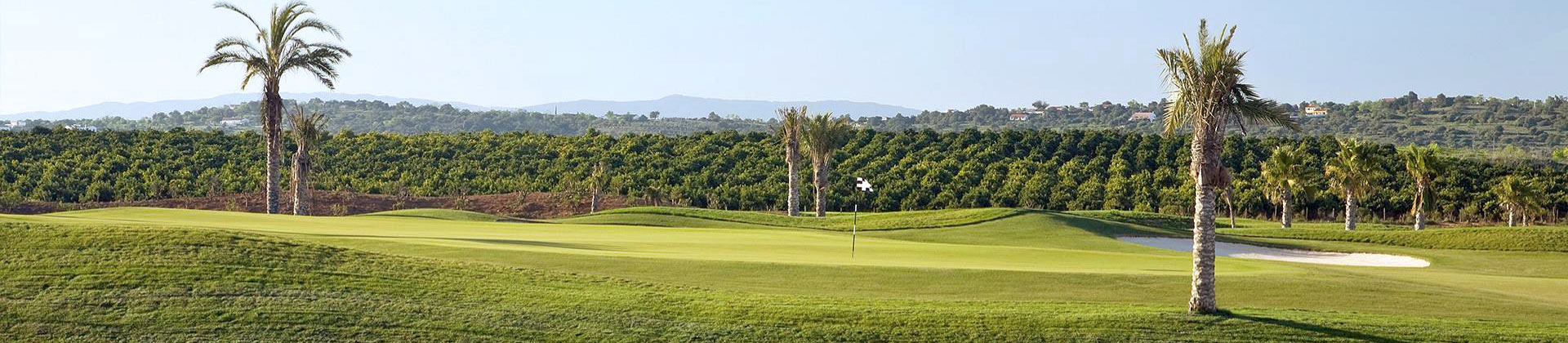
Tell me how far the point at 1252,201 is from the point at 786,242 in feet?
107

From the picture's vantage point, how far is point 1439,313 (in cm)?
1725

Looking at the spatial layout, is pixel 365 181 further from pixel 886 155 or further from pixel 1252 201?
pixel 1252 201

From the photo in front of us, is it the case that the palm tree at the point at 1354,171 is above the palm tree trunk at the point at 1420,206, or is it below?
above

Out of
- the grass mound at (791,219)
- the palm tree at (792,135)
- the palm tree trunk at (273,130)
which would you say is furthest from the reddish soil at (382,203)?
the grass mound at (791,219)

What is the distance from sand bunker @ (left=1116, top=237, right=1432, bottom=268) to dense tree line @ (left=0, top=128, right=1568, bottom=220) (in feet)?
64.5

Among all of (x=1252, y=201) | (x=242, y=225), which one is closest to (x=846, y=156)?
(x=1252, y=201)

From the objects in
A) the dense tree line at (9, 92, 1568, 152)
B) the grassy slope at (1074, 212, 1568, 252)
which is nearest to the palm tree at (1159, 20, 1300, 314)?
the grassy slope at (1074, 212, 1568, 252)

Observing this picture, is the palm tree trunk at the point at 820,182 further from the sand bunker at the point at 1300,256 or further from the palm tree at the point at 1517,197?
the palm tree at the point at 1517,197

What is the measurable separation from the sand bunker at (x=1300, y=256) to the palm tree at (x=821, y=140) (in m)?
13.9

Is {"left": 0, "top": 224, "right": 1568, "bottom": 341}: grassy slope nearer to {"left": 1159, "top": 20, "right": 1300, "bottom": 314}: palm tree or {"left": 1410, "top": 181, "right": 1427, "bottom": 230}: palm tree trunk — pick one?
{"left": 1159, "top": 20, "right": 1300, "bottom": 314}: palm tree

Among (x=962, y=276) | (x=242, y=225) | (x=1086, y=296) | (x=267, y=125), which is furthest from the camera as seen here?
(x=267, y=125)

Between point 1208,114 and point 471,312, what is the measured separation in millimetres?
9002

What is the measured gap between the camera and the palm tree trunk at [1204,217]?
15984 millimetres

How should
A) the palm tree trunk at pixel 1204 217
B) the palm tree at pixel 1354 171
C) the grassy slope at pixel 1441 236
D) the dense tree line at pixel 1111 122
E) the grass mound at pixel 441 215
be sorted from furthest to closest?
the dense tree line at pixel 1111 122 → the palm tree at pixel 1354 171 → the grass mound at pixel 441 215 → the grassy slope at pixel 1441 236 → the palm tree trunk at pixel 1204 217
